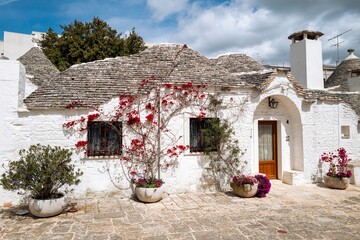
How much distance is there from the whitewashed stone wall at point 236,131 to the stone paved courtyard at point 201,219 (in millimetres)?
764

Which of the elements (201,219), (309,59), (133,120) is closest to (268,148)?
(201,219)

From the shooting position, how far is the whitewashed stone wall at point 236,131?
8453mm

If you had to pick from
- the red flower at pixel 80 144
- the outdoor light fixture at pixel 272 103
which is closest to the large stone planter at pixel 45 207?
the red flower at pixel 80 144

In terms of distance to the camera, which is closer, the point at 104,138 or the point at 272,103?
the point at 104,138

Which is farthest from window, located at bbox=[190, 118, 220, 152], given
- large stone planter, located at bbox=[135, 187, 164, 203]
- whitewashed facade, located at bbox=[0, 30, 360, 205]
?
large stone planter, located at bbox=[135, 187, 164, 203]

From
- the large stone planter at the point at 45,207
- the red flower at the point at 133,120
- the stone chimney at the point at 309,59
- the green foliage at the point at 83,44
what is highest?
the green foliage at the point at 83,44

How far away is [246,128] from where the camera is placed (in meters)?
10.8

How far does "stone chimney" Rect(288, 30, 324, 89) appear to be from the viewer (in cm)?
1744

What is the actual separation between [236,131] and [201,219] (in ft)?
14.7

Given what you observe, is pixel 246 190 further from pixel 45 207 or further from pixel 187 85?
pixel 45 207

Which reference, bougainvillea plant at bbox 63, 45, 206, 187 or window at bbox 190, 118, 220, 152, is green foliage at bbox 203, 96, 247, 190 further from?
bougainvillea plant at bbox 63, 45, 206, 187

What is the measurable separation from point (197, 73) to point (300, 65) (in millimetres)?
10632

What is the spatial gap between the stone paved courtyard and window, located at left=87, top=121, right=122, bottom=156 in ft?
5.38

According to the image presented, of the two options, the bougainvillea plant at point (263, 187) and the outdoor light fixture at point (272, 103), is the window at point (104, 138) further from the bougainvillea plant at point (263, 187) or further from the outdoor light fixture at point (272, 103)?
the outdoor light fixture at point (272, 103)
